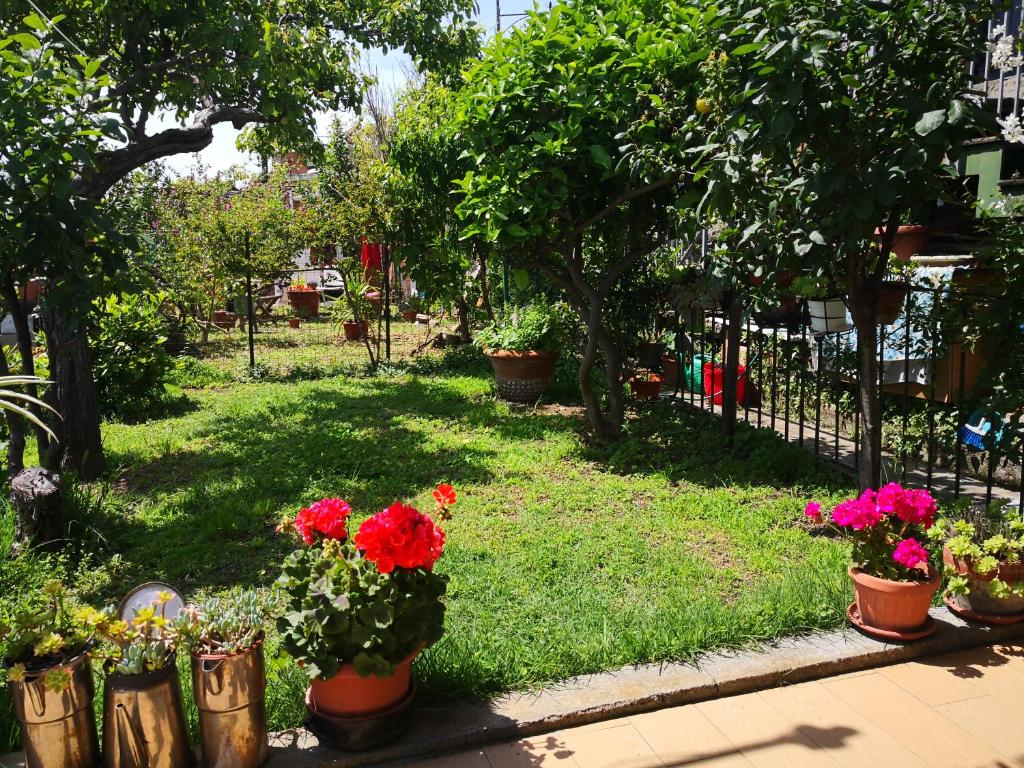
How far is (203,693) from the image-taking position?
7.80ft

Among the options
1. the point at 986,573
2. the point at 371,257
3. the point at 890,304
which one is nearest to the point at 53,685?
the point at 986,573

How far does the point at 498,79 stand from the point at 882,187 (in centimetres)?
328

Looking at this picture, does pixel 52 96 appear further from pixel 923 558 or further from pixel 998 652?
pixel 998 652

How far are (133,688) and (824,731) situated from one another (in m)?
2.20

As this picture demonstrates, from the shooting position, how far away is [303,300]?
17750mm

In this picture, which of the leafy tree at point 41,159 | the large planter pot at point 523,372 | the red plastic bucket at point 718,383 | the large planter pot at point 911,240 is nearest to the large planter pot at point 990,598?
the large planter pot at point 911,240

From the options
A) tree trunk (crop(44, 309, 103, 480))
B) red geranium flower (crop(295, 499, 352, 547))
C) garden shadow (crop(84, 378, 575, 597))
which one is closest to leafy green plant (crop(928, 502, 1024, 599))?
red geranium flower (crop(295, 499, 352, 547))

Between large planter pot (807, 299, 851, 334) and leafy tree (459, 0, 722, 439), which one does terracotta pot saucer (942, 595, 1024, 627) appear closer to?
large planter pot (807, 299, 851, 334)

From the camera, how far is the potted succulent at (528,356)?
8.15m

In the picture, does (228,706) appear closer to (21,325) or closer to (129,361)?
(21,325)

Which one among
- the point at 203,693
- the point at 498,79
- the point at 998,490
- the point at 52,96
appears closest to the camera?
the point at 203,693

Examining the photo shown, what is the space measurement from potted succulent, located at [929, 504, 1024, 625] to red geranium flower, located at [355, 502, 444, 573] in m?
2.14

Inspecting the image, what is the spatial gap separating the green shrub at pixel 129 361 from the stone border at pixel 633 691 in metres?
6.13

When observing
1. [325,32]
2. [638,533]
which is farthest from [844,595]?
[325,32]
